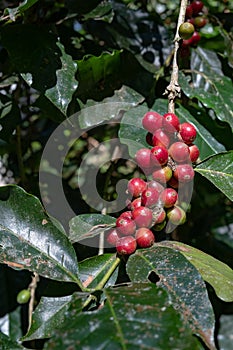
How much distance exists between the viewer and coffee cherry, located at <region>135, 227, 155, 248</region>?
860 mm

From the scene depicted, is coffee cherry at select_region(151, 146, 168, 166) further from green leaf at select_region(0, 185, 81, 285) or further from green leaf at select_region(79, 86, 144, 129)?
green leaf at select_region(79, 86, 144, 129)

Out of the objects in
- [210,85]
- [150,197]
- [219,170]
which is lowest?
[210,85]

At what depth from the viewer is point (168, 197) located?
0.88 meters

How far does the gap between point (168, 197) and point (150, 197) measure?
35mm

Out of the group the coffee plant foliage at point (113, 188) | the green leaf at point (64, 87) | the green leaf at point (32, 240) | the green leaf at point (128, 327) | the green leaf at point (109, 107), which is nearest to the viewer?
the green leaf at point (128, 327)

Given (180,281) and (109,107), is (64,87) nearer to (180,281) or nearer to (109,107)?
(109,107)

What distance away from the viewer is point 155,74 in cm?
135

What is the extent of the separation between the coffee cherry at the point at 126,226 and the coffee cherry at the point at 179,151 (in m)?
0.14

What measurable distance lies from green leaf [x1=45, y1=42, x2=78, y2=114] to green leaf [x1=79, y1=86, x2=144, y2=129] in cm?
11

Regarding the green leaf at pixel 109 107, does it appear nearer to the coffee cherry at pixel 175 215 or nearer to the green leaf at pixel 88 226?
the green leaf at pixel 88 226

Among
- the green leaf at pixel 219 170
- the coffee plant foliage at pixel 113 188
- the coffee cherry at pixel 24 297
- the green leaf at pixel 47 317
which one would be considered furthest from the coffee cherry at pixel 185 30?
the coffee cherry at pixel 24 297

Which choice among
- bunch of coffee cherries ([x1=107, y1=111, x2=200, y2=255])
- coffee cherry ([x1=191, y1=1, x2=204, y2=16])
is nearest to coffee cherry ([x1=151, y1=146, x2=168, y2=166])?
bunch of coffee cherries ([x1=107, y1=111, x2=200, y2=255])

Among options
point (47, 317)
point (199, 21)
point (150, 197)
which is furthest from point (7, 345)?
point (199, 21)

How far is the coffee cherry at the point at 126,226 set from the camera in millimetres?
862
